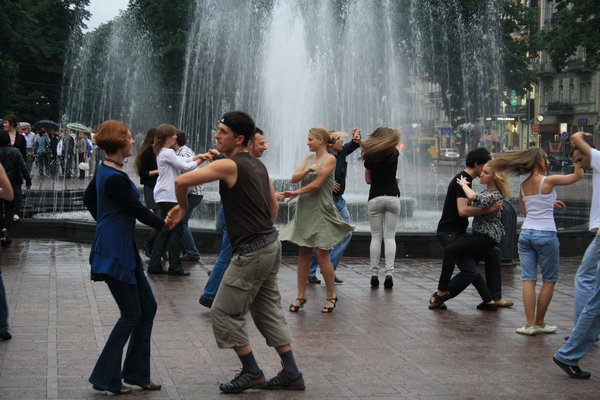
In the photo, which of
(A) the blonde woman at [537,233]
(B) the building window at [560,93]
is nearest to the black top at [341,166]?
(A) the blonde woman at [537,233]

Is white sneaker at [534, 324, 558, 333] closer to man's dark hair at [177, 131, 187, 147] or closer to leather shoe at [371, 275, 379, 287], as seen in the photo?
leather shoe at [371, 275, 379, 287]

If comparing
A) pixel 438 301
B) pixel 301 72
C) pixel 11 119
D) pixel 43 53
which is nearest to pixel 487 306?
pixel 438 301

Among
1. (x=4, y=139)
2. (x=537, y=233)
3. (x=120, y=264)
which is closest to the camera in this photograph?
(x=120, y=264)

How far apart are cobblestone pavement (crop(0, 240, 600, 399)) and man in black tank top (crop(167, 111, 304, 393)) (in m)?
0.17

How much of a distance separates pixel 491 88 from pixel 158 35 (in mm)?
20709

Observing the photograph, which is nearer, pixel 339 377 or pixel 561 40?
pixel 339 377

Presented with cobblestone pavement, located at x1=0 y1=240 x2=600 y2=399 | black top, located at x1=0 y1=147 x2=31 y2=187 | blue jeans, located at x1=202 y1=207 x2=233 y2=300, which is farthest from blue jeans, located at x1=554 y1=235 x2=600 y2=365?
black top, located at x1=0 y1=147 x2=31 y2=187

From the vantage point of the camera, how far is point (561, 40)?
147ft

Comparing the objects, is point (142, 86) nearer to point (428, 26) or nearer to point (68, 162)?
point (428, 26)

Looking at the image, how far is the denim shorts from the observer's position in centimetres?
888

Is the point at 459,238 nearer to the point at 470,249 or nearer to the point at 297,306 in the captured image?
the point at 470,249

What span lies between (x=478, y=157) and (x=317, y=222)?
1802mm

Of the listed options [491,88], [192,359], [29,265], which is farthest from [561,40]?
[192,359]

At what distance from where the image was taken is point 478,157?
10.4 m
